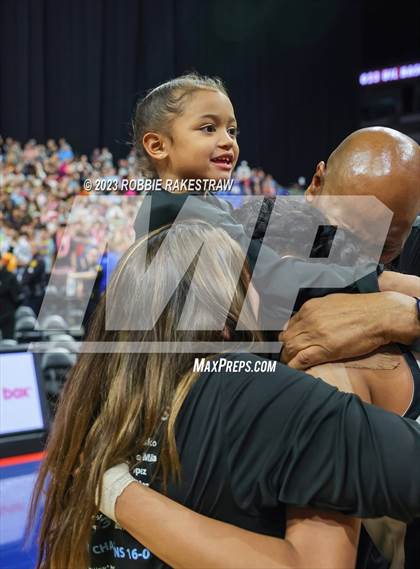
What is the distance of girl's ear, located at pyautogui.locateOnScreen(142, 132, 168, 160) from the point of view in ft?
6.43

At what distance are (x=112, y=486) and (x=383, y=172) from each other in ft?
1.96

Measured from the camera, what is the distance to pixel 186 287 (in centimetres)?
96

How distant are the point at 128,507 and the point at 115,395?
0.51ft

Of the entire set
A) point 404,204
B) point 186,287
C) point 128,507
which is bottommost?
point 128,507

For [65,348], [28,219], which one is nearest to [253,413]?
[65,348]

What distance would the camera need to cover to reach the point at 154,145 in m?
1.99

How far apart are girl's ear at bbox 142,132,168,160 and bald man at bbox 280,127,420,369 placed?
3.25 ft

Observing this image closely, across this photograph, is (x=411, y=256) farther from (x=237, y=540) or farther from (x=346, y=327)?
(x=237, y=540)

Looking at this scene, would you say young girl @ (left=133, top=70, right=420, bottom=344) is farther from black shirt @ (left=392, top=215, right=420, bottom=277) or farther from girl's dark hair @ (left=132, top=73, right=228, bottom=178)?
black shirt @ (left=392, top=215, right=420, bottom=277)

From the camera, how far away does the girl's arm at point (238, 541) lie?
816 millimetres

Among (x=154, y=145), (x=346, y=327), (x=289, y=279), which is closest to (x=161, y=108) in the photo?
(x=154, y=145)

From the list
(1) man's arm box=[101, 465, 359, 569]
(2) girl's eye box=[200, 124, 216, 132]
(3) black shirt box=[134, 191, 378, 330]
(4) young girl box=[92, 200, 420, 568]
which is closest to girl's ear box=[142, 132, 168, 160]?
(2) girl's eye box=[200, 124, 216, 132]

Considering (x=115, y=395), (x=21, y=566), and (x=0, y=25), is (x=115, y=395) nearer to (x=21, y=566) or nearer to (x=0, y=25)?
(x=21, y=566)

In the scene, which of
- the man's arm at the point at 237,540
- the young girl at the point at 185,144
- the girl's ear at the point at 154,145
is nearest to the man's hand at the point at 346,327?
the man's arm at the point at 237,540
